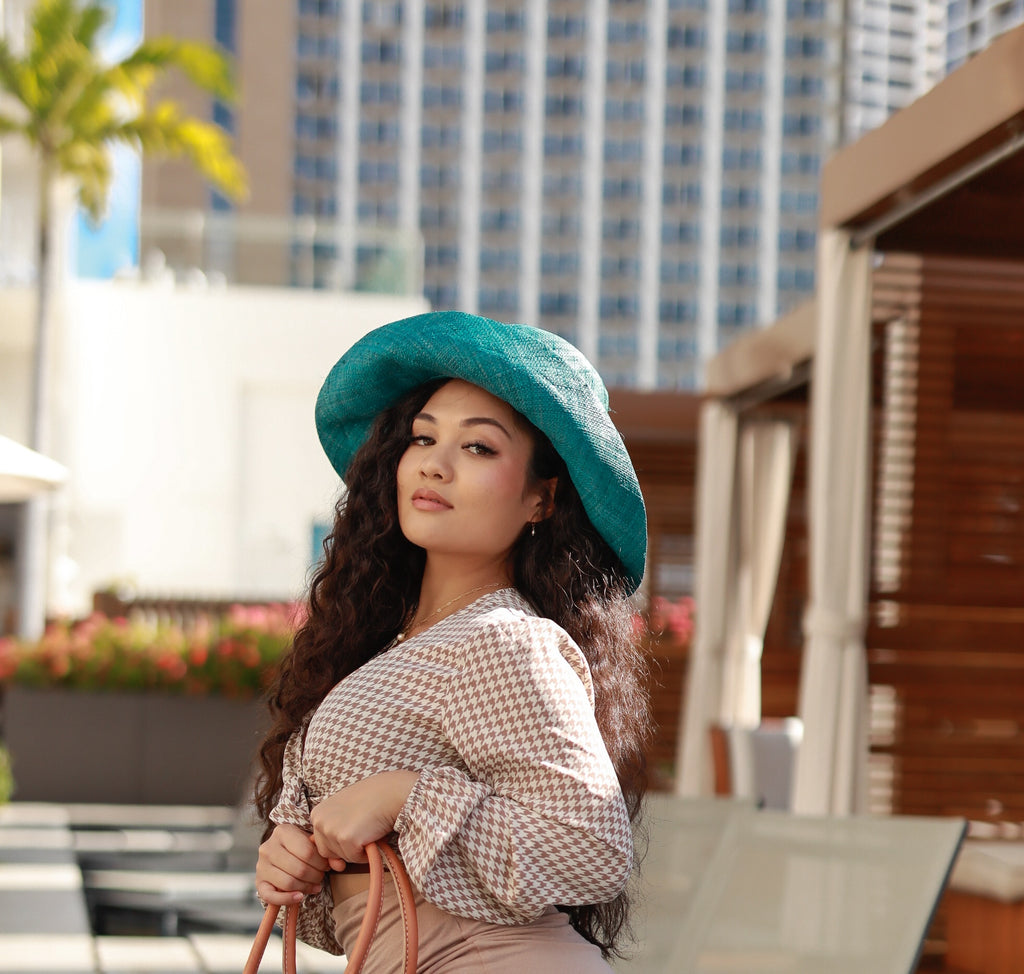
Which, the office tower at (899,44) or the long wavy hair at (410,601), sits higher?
the office tower at (899,44)

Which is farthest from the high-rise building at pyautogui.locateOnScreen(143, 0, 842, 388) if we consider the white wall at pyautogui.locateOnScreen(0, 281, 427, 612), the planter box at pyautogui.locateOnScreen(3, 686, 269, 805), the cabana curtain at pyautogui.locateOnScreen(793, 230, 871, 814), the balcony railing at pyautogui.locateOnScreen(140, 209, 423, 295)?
the cabana curtain at pyautogui.locateOnScreen(793, 230, 871, 814)

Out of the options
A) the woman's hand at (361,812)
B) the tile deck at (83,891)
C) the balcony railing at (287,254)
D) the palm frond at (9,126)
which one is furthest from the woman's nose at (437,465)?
the balcony railing at (287,254)

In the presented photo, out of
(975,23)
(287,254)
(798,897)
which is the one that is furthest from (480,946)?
(287,254)

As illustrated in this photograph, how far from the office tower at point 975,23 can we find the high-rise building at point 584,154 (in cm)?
7730

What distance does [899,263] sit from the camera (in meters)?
5.11

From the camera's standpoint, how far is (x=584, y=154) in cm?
8469

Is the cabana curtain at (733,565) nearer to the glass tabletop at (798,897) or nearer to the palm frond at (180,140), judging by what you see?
the glass tabletop at (798,897)

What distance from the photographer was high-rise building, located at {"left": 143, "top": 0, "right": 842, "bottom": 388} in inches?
3287

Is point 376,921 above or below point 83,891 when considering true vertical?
above

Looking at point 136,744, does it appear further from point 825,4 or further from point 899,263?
point 825,4

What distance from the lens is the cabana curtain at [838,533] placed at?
4.82 meters

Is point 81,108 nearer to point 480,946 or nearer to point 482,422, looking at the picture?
point 482,422

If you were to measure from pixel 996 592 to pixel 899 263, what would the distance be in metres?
1.29

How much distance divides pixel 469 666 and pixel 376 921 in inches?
10.8
